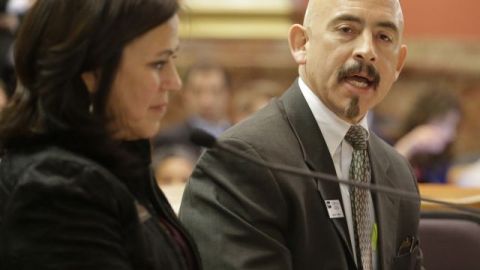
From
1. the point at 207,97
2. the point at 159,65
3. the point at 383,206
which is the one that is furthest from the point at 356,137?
the point at 207,97

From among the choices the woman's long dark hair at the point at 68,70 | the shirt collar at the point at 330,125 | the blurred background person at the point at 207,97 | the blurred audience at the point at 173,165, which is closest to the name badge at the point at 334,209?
the shirt collar at the point at 330,125

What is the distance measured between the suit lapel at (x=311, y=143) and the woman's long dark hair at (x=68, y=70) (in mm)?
687

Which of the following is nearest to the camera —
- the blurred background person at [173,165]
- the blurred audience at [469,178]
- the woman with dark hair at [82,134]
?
the woman with dark hair at [82,134]

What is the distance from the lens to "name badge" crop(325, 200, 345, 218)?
2.30m

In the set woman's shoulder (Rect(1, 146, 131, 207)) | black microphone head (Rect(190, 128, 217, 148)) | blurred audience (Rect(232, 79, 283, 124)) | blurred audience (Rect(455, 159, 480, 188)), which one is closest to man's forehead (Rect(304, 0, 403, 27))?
black microphone head (Rect(190, 128, 217, 148))

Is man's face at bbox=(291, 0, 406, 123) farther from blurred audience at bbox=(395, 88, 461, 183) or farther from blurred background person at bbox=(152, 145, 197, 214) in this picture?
blurred audience at bbox=(395, 88, 461, 183)

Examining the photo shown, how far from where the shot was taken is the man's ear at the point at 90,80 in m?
1.72

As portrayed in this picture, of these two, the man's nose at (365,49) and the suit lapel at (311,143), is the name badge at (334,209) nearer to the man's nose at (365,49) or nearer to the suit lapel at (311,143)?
the suit lapel at (311,143)

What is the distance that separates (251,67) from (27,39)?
14.5ft

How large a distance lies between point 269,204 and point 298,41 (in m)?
0.50

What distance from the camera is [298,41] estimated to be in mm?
2537

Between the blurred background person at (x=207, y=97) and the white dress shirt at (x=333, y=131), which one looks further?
the blurred background person at (x=207, y=97)

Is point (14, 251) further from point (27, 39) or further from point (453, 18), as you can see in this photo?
point (453, 18)

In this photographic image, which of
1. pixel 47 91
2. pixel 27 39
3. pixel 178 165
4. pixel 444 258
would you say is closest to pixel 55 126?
pixel 47 91
